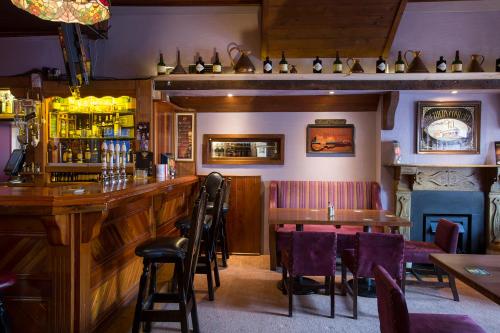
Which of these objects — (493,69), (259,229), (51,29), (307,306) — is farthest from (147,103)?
(493,69)

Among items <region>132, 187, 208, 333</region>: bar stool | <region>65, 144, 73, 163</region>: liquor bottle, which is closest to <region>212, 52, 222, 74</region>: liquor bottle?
<region>65, 144, 73, 163</region>: liquor bottle

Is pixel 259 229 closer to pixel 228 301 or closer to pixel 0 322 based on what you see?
pixel 228 301

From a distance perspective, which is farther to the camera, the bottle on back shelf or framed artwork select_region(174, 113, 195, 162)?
framed artwork select_region(174, 113, 195, 162)

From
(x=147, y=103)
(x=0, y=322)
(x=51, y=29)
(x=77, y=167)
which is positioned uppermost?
(x=51, y=29)

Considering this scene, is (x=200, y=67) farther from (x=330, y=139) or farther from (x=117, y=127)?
(x=330, y=139)

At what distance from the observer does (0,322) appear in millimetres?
2312

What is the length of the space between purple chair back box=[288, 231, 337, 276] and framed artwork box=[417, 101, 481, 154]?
9.47 ft

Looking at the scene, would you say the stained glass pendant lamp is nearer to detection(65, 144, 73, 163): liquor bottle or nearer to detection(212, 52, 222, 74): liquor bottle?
detection(212, 52, 222, 74): liquor bottle

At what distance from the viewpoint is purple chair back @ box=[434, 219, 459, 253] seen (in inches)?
158

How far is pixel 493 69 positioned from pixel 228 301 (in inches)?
189

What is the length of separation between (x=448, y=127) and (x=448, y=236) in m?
2.13

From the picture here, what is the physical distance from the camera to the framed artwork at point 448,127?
18.3 feet

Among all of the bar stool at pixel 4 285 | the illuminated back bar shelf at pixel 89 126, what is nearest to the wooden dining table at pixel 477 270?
the bar stool at pixel 4 285

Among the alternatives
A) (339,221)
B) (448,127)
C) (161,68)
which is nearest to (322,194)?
(339,221)
